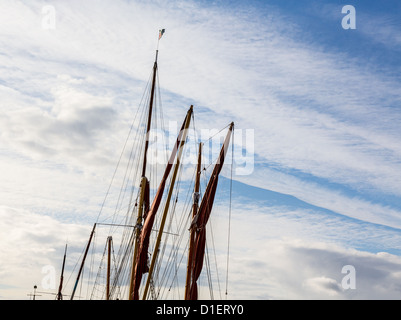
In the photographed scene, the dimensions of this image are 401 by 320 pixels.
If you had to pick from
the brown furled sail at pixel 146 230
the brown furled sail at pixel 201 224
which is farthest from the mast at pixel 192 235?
the brown furled sail at pixel 146 230

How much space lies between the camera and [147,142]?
6412 centimetres

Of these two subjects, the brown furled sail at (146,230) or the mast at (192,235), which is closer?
the mast at (192,235)

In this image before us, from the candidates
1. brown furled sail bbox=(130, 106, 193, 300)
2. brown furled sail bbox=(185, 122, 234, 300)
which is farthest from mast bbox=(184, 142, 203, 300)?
brown furled sail bbox=(130, 106, 193, 300)

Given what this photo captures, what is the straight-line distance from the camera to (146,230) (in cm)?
5897

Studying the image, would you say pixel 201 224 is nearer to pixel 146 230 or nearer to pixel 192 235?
pixel 192 235

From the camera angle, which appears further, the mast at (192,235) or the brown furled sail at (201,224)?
the brown furled sail at (201,224)

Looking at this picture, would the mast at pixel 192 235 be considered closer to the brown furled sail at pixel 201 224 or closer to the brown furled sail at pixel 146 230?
the brown furled sail at pixel 201 224

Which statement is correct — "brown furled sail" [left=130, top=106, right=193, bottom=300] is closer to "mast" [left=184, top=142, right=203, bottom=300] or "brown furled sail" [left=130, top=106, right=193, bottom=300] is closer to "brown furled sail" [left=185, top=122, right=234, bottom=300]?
"mast" [left=184, top=142, right=203, bottom=300]

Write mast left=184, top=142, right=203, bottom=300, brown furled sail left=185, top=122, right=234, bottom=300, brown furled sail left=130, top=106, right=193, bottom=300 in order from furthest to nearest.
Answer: brown furled sail left=130, top=106, right=193, bottom=300, brown furled sail left=185, top=122, right=234, bottom=300, mast left=184, top=142, right=203, bottom=300

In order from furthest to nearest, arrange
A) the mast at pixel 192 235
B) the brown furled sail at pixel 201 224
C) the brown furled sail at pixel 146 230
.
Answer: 1. the brown furled sail at pixel 146 230
2. the brown furled sail at pixel 201 224
3. the mast at pixel 192 235

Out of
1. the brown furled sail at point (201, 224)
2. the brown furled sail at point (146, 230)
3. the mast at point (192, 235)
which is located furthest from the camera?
the brown furled sail at point (146, 230)

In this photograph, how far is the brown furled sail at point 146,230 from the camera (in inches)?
2207

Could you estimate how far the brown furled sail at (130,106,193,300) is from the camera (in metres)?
56.1
